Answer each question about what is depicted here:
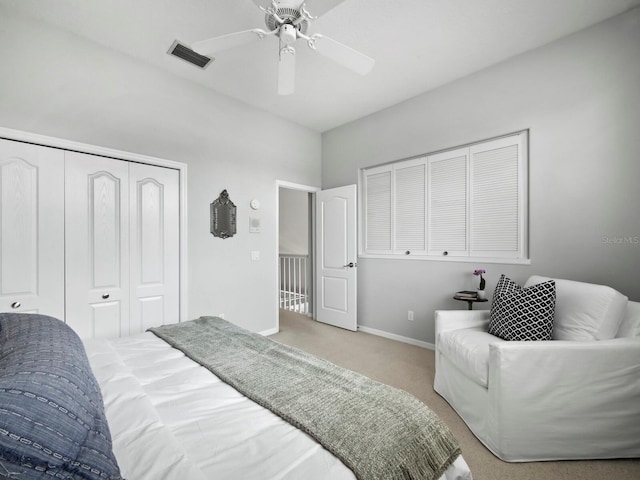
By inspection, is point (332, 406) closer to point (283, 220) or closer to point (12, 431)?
point (12, 431)

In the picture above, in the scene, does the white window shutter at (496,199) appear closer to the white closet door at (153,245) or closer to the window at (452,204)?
the window at (452,204)

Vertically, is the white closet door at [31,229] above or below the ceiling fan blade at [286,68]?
below

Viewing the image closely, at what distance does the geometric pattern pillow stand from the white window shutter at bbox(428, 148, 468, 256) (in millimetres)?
1049

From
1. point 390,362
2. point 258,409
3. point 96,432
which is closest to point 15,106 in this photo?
point 96,432

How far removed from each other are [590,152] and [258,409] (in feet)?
10.0

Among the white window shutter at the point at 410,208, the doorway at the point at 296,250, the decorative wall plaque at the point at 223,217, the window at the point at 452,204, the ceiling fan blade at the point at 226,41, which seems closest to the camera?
the ceiling fan blade at the point at 226,41

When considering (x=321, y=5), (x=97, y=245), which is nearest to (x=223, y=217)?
(x=97, y=245)

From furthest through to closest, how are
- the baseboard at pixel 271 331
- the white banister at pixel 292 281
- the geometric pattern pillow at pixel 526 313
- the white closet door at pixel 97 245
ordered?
the white banister at pixel 292 281 → the baseboard at pixel 271 331 → the white closet door at pixel 97 245 → the geometric pattern pillow at pixel 526 313

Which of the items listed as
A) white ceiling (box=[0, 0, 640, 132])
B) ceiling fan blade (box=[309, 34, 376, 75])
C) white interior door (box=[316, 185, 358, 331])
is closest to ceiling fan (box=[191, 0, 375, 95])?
ceiling fan blade (box=[309, 34, 376, 75])

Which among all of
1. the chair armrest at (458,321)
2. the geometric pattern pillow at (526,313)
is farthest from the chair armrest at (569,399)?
the chair armrest at (458,321)

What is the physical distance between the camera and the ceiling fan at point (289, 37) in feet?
5.56

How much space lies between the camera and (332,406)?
1071 millimetres

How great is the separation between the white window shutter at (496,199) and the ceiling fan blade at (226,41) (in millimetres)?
2388

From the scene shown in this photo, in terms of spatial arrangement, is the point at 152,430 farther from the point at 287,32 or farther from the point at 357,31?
the point at 357,31
